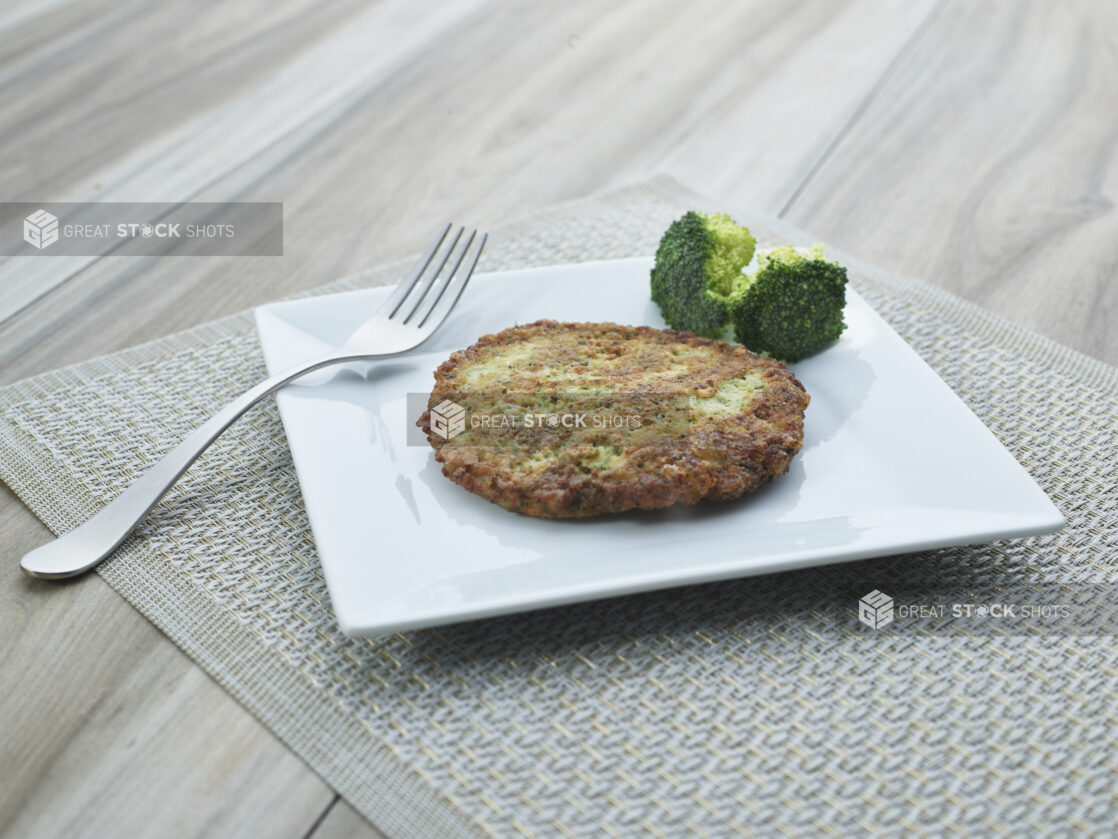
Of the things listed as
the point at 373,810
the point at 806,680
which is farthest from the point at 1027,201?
the point at 373,810

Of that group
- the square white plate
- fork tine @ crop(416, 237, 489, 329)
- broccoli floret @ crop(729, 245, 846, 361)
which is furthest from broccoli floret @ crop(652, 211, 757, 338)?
fork tine @ crop(416, 237, 489, 329)

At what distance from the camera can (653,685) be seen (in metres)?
1.33

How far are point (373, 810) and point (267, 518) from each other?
0.59 meters

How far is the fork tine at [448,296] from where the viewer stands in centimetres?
199

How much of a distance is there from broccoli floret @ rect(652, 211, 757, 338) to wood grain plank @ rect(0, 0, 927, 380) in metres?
0.82

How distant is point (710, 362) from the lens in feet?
6.00

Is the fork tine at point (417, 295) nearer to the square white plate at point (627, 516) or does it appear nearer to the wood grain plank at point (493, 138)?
the square white plate at point (627, 516)

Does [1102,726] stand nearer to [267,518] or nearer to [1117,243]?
[267,518]

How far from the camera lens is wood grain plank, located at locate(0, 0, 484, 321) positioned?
241cm

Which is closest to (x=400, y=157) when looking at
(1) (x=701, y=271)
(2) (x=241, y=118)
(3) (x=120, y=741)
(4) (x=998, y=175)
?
(2) (x=241, y=118)

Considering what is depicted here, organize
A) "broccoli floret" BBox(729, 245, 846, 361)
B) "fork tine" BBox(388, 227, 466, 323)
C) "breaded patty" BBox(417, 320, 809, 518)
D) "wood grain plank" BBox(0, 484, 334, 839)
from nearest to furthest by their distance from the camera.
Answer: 1. "wood grain plank" BBox(0, 484, 334, 839)
2. "breaded patty" BBox(417, 320, 809, 518)
3. "broccoli floret" BBox(729, 245, 846, 361)
4. "fork tine" BBox(388, 227, 466, 323)

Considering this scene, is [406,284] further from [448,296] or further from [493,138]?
[493,138]

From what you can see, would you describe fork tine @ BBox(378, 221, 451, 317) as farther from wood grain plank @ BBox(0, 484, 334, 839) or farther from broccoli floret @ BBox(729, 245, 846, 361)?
wood grain plank @ BBox(0, 484, 334, 839)

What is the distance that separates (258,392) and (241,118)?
1.81 meters
